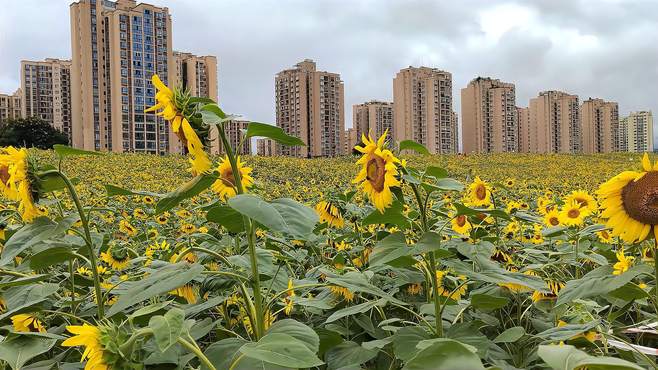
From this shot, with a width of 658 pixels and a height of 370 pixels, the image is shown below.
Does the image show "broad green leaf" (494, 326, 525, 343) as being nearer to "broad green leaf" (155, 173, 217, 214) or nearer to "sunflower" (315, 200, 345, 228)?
"broad green leaf" (155, 173, 217, 214)

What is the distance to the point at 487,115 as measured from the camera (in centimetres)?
3794

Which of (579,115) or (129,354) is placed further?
(579,115)

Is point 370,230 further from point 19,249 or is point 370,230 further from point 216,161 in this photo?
point 19,249

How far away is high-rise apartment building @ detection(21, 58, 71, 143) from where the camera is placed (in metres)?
44.7

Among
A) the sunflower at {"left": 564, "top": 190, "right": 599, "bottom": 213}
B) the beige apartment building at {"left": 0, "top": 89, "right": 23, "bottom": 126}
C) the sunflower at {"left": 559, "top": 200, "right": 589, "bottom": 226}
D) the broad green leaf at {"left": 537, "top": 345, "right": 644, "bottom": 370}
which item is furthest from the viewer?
the beige apartment building at {"left": 0, "top": 89, "right": 23, "bottom": 126}

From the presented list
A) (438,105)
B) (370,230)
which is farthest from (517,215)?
(438,105)

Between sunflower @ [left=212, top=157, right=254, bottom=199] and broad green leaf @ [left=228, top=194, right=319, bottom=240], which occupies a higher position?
sunflower @ [left=212, top=157, right=254, bottom=199]

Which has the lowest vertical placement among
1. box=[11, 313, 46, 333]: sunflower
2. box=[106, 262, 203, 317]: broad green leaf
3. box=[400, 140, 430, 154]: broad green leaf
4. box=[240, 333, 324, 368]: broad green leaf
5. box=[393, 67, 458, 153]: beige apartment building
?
box=[11, 313, 46, 333]: sunflower

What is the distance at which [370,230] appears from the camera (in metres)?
2.05

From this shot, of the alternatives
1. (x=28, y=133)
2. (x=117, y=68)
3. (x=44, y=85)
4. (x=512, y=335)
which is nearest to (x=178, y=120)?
(x=512, y=335)

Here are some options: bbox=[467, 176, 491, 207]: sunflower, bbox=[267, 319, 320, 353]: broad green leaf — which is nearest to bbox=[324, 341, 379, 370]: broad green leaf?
bbox=[267, 319, 320, 353]: broad green leaf

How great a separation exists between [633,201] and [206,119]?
777 millimetres

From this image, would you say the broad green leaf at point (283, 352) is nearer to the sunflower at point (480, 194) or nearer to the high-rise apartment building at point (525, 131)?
the sunflower at point (480, 194)

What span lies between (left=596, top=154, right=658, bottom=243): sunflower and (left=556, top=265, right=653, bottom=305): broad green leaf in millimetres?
83
